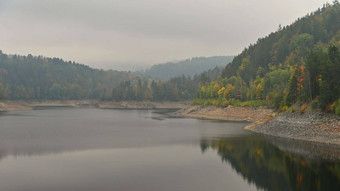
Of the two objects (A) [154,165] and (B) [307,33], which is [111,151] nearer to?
(A) [154,165]

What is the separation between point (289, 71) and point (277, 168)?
301ft

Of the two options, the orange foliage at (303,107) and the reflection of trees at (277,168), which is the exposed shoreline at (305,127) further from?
the reflection of trees at (277,168)

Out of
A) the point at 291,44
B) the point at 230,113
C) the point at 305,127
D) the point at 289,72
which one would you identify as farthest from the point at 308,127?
the point at 291,44

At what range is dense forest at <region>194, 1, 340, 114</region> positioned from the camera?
6215cm

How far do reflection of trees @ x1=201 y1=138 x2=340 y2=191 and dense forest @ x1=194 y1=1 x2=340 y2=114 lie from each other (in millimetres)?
15703

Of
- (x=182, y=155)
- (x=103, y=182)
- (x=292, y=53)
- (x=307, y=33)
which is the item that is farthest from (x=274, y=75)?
(x=103, y=182)

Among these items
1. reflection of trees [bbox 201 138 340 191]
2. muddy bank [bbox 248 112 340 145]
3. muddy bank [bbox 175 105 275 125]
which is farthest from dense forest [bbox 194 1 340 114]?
reflection of trees [bbox 201 138 340 191]

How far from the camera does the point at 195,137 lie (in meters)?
69.6

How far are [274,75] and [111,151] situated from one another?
292 feet

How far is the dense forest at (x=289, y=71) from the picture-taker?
204ft

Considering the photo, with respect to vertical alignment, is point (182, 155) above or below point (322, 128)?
below

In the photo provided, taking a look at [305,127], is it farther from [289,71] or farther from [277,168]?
[289,71]

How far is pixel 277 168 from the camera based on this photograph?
39688mm

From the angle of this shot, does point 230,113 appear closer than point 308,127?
No
